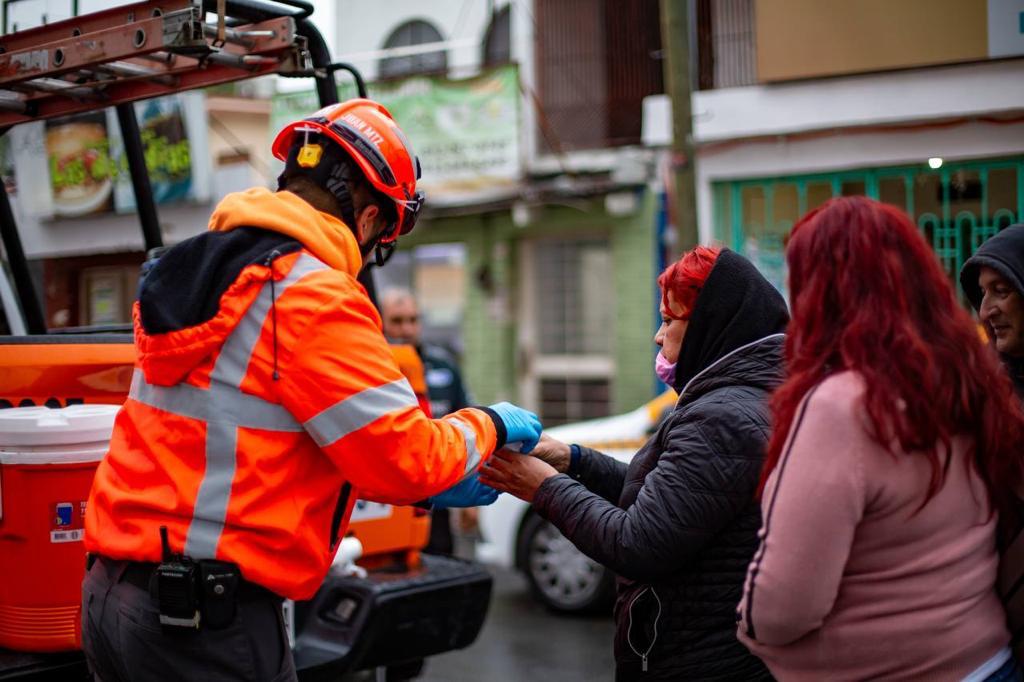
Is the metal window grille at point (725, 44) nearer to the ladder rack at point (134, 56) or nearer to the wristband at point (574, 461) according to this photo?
the ladder rack at point (134, 56)

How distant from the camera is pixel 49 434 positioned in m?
3.27

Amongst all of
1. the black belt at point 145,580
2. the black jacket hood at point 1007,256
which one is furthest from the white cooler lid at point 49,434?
the black jacket hood at point 1007,256

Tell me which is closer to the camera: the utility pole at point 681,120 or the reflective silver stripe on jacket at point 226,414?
the reflective silver stripe on jacket at point 226,414

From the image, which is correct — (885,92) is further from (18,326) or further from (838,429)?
(838,429)

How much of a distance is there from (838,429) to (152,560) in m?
1.41

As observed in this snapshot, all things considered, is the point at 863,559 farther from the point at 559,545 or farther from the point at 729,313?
the point at 559,545

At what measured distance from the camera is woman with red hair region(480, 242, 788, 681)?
2.49 meters

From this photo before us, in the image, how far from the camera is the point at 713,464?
249 cm

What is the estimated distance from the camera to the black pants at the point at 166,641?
91.7 inches

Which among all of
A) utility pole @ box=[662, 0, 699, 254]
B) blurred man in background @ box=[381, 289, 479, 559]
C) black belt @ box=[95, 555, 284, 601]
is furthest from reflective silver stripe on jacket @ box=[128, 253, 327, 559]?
utility pole @ box=[662, 0, 699, 254]

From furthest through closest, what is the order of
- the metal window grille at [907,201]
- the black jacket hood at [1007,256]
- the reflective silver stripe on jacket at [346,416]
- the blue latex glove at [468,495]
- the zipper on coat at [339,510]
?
the metal window grille at [907,201] → the black jacket hood at [1007,256] → the blue latex glove at [468,495] → the zipper on coat at [339,510] → the reflective silver stripe on jacket at [346,416]

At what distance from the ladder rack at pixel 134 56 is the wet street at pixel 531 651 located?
391cm

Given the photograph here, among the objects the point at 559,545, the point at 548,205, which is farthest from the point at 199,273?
the point at 548,205

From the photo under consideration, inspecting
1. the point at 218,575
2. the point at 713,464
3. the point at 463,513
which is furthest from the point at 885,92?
the point at 218,575
